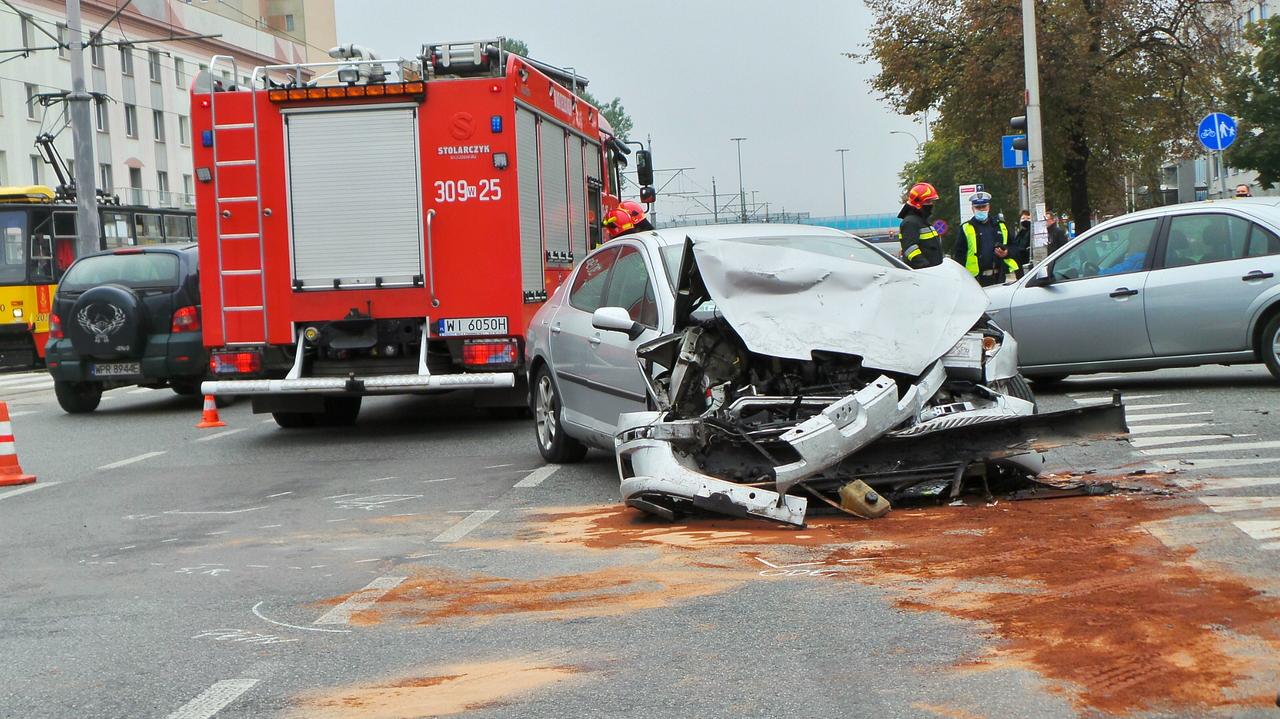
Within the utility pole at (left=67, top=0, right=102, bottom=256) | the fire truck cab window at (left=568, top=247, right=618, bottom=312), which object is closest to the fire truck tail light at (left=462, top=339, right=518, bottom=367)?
the fire truck cab window at (left=568, top=247, right=618, bottom=312)

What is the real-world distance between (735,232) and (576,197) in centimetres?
617

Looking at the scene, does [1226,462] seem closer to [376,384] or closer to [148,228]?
[376,384]

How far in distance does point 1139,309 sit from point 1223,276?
693 millimetres

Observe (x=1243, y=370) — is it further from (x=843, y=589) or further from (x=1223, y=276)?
(x=843, y=589)

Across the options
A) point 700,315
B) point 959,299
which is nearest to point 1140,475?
point 959,299

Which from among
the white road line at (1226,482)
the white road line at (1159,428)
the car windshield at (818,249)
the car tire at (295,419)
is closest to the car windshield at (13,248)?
the car tire at (295,419)

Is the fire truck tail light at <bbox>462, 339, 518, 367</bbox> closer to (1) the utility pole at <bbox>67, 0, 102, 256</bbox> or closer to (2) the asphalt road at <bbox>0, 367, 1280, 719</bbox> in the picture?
(2) the asphalt road at <bbox>0, 367, 1280, 719</bbox>

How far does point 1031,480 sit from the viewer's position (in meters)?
8.03

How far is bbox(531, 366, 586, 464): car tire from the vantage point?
1065cm

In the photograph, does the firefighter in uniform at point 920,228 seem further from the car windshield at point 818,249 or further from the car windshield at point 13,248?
the car windshield at point 13,248

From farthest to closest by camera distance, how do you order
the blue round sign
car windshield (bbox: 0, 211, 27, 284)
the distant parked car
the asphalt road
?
car windshield (bbox: 0, 211, 27, 284) < the blue round sign < the distant parked car < the asphalt road

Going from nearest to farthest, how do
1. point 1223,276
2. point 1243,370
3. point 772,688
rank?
1. point 772,688
2. point 1223,276
3. point 1243,370

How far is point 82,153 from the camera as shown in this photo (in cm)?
2895

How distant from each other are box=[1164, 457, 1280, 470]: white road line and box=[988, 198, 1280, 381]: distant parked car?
12.1 ft
